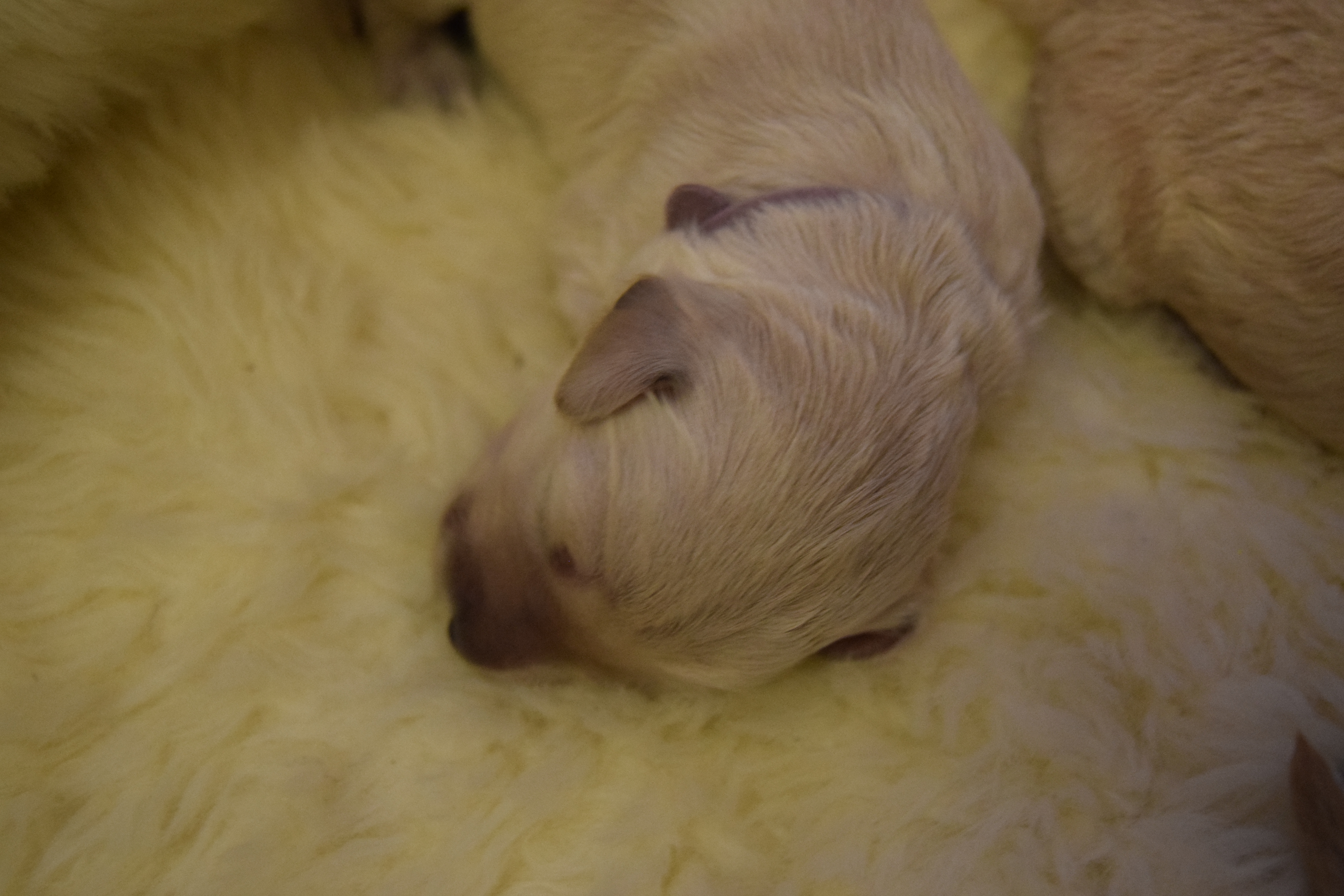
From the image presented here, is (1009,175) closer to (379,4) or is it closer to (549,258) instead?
(549,258)

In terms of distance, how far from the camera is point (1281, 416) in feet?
5.64

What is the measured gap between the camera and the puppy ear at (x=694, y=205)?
132 centimetres

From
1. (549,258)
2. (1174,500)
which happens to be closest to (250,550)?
(549,258)

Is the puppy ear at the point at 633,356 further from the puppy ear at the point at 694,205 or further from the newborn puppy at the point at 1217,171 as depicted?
the newborn puppy at the point at 1217,171

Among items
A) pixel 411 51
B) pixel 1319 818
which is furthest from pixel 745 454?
pixel 411 51

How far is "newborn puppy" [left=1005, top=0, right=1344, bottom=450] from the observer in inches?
58.0

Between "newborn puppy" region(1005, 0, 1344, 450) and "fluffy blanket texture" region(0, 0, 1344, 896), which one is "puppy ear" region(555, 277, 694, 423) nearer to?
"fluffy blanket texture" region(0, 0, 1344, 896)

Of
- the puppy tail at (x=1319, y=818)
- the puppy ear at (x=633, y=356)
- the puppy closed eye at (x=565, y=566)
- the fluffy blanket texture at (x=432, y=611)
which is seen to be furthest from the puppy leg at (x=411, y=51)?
the puppy tail at (x=1319, y=818)

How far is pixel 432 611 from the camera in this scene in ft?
4.93

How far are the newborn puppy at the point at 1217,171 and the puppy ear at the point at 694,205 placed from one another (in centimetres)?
77

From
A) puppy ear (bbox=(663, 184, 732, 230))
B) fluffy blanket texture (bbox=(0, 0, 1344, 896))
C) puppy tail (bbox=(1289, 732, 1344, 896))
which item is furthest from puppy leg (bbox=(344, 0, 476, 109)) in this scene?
puppy tail (bbox=(1289, 732, 1344, 896))

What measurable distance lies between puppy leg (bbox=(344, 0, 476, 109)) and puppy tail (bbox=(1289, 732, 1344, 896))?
187cm

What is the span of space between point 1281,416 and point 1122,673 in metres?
0.61

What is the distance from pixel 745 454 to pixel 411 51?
1.31m
